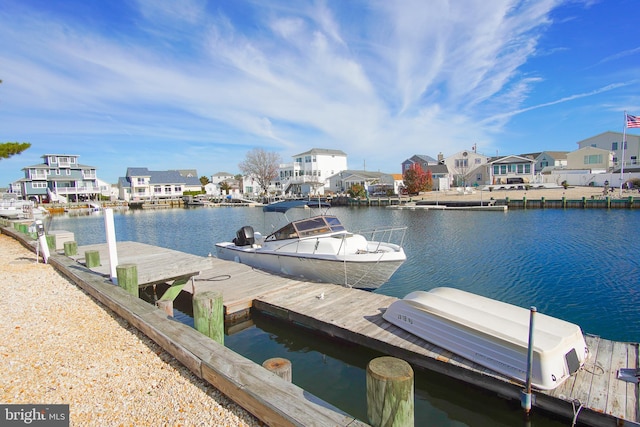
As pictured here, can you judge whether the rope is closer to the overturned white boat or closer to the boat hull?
the overturned white boat

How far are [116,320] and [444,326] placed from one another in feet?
20.6

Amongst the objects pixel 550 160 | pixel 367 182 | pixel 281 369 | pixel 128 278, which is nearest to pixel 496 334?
pixel 281 369

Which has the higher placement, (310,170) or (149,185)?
(310,170)

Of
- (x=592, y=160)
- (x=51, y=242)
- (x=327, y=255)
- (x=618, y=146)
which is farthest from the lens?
(x=618, y=146)

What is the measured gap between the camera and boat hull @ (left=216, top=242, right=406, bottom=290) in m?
10.3

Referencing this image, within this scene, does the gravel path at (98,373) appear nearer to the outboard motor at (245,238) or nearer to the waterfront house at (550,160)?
the outboard motor at (245,238)

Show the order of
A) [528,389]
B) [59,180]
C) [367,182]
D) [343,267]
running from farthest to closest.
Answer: [367,182], [59,180], [343,267], [528,389]

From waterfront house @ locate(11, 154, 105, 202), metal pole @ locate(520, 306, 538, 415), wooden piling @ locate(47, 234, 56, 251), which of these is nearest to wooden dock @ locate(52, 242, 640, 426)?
metal pole @ locate(520, 306, 538, 415)

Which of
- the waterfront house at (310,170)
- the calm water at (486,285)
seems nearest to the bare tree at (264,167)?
the waterfront house at (310,170)

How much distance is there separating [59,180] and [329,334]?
84782 millimetres

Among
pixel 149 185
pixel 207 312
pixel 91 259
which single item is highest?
pixel 149 185

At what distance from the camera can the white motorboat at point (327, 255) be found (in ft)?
34.2

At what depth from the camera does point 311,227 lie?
39.4 feet

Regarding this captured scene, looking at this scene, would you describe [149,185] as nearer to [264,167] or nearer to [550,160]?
[264,167]
